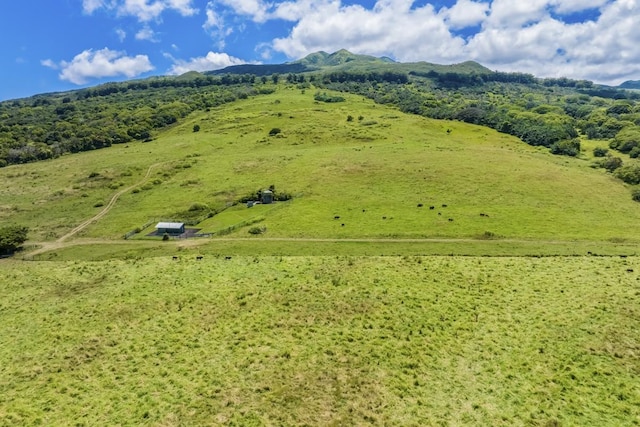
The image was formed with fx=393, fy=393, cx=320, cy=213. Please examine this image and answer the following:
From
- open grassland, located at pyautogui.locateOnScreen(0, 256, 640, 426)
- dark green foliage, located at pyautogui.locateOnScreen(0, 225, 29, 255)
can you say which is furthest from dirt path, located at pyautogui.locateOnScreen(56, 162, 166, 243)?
open grassland, located at pyautogui.locateOnScreen(0, 256, 640, 426)

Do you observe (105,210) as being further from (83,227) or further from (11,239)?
(11,239)

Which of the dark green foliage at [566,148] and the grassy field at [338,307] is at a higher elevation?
the dark green foliage at [566,148]

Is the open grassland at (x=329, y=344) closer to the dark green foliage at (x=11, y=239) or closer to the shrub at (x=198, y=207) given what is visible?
the dark green foliage at (x=11, y=239)

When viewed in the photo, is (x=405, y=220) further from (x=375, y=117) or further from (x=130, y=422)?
(x=375, y=117)

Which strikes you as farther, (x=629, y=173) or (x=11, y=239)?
(x=629, y=173)

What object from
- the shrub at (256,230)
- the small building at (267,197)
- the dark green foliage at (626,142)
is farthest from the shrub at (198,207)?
the dark green foliage at (626,142)

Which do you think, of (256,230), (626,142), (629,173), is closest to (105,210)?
(256,230)

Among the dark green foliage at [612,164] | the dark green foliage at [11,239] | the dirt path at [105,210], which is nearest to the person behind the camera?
the dark green foliage at [11,239]
